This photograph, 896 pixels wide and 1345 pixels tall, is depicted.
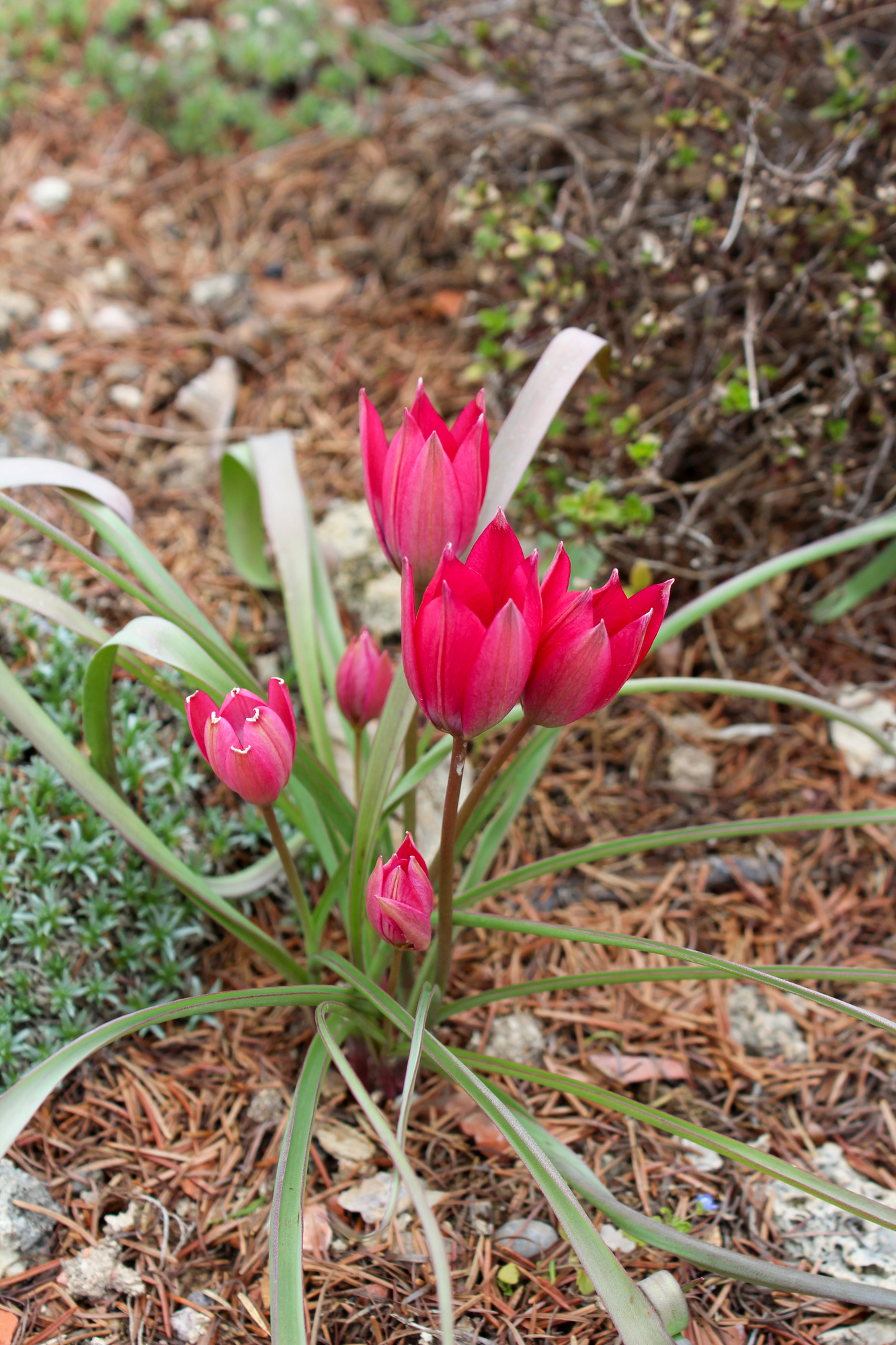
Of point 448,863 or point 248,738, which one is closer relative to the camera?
point 248,738

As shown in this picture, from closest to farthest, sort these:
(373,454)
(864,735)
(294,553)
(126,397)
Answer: (373,454)
(294,553)
(864,735)
(126,397)

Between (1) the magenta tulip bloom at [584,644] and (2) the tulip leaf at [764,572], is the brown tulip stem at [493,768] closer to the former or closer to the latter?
(1) the magenta tulip bloom at [584,644]

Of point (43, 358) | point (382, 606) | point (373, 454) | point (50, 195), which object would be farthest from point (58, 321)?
point (373, 454)

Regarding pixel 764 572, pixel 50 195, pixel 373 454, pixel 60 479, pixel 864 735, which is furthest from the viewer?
pixel 50 195

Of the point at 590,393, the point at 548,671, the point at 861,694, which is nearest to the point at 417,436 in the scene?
the point at 548,671

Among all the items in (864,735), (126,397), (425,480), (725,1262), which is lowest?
(864,735)

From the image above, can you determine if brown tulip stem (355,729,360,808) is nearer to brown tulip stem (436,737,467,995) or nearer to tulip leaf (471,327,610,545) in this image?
brown tulip stem (436,737,467,995)

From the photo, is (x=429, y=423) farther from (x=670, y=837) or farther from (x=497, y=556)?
(x=670, y=837)

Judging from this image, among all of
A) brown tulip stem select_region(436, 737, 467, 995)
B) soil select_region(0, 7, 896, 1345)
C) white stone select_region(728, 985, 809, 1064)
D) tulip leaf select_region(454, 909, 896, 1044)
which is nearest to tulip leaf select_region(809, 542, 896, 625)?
soil select_region(0, 7, 896, 1345)
